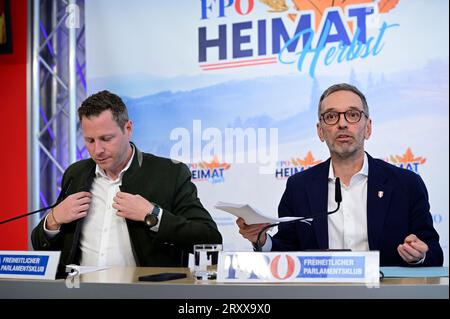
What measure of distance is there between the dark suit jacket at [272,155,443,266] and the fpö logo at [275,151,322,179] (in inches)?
50.7

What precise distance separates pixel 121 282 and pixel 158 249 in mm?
862

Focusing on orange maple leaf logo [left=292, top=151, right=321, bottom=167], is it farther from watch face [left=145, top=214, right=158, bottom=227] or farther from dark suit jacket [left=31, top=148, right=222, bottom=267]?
watch face [left=145, top=214, right=158, bottom=227]

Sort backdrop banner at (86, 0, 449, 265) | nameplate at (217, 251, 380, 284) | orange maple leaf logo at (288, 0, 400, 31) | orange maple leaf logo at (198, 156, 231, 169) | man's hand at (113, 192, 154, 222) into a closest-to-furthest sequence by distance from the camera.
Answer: nameplate at (217, 251, 380, 284)
man's hand at (113, 192, 154, 222)
backdrop banner at (86, 0, 449, 265)
orange maple leaf logo at (288, 0, 400, 31)
orange maple leaf logo at (198, 156, 231, 169)

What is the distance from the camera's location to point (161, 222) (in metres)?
2.79

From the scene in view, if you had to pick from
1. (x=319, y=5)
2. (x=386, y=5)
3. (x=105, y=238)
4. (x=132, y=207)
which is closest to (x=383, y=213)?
(x=132, y=207)

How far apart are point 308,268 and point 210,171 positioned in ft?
8.02

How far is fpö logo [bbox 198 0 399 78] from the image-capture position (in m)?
4.06

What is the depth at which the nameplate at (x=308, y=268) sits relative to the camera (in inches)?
77.3

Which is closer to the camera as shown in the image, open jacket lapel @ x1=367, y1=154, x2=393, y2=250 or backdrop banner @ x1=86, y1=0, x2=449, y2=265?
open jacket lapel @ x1=367, y1=154, x2=393, y2=250

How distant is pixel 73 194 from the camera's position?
2.92 metres

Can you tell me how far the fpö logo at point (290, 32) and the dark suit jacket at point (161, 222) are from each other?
1.41 meters

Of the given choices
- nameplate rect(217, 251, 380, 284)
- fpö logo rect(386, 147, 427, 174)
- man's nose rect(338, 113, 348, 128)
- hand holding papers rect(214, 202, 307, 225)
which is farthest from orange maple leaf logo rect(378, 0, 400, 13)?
nameplate rect(217, 251, 380, 284)

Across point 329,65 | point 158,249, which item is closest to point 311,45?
point 329,65

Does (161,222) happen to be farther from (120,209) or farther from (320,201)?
(320,201)
